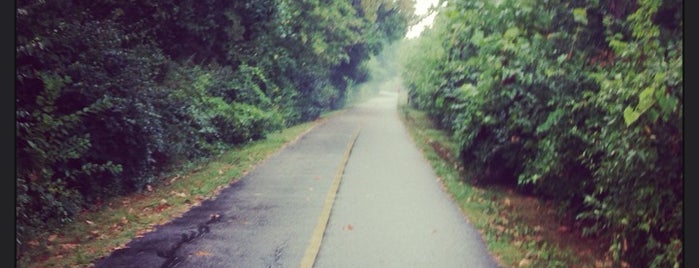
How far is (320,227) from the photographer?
7.34 metres

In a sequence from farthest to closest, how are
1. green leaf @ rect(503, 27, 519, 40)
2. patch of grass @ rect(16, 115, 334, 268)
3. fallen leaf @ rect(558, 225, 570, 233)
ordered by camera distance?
fallen leaf @ rect(558, 225, 570, 233) < green leaf @ rect(503, 27, 519, 40) < patch of grass @ rect(16, 115, 334, 268)

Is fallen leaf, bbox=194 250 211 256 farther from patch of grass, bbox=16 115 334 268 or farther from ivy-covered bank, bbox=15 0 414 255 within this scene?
ivy-covered bank, bbox=15 0 414 255

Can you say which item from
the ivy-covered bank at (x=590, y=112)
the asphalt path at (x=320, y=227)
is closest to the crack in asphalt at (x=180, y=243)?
the asphalt path at (x=320, y=227)

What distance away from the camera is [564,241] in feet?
22.6

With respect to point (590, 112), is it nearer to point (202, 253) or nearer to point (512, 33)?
point (512, 33)

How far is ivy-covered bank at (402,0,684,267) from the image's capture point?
14.9ft

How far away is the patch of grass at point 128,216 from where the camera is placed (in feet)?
20.0

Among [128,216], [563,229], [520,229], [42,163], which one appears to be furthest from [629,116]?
[128,216]

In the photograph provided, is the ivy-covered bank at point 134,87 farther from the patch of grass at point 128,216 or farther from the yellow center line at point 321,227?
the yellow center line at point 321,227

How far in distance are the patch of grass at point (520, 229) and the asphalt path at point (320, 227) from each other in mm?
238

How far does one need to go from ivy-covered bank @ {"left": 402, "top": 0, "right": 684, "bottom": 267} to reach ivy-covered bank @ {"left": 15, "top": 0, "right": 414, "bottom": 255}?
5843mm

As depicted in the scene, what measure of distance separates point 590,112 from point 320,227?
3.93 meters

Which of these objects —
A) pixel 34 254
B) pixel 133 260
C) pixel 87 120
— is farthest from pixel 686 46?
pixel 87 120

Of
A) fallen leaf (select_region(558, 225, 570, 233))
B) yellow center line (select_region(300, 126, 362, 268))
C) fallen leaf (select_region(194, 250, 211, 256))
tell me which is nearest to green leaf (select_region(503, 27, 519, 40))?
fallen leaf (select_region(558, 225, 570, 233))
